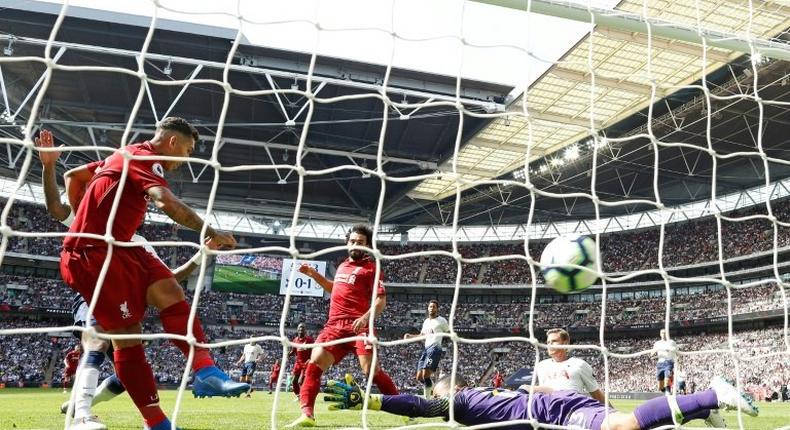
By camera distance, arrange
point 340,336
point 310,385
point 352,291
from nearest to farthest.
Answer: point 310,385, point 340,336, point 352,291

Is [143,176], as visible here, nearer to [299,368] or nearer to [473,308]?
[299,368]

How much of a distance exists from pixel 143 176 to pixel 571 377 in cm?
385

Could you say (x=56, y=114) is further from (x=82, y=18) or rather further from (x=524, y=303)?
(x=524, y=303)

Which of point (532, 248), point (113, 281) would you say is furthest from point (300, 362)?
point (532, 248)

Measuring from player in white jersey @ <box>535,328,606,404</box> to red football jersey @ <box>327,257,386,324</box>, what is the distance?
5.18 feet

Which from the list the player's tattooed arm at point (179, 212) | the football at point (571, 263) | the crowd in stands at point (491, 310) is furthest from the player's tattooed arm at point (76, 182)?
the crowd in stands at point (491, 310)

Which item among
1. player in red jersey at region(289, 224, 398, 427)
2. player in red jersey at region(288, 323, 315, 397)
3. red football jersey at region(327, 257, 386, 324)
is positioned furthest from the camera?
player in red jersey at region(288, 323, 315, 397)

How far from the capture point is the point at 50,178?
3.26m

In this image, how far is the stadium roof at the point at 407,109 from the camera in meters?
15.7

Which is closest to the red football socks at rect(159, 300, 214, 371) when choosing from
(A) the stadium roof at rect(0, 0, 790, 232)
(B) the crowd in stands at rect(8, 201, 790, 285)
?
(A) the stadium roof at rect(0, 0, 790, 232)

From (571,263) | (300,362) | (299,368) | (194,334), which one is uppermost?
(571,263)

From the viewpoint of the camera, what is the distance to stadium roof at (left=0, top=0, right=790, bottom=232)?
51.4 ft

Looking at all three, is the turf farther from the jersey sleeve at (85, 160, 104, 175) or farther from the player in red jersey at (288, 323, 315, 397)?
the jersey sleeve at (85, 160, 104, 175)

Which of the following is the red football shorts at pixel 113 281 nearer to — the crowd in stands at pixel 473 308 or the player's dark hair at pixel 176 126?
the player's dark hair at pixel 176 126
